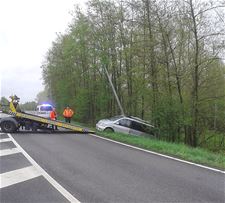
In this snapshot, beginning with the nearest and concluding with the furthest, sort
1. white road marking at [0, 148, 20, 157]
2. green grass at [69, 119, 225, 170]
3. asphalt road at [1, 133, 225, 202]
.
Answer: asphalt road at [1, 133, 225, 202] → green grass at [69, 119, 225, 170] → white road marking at [0, 148, 20, 157]

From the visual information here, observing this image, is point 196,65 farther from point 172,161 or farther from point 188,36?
point 172,161

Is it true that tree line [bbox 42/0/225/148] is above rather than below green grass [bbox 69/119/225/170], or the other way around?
above

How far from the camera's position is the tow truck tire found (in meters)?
21.2

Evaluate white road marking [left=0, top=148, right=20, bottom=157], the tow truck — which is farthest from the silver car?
white road marking [left=0, top=148, right=20, bottom=157]

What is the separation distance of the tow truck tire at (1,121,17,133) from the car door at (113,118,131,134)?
312 inches

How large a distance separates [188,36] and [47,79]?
167 ft

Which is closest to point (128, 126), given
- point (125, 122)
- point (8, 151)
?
point (125, 122)

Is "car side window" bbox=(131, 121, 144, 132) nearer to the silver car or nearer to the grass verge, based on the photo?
the silver car

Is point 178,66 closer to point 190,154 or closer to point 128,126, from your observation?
point 128,126

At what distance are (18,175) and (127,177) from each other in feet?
8.11

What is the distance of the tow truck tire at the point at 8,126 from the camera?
835 inches

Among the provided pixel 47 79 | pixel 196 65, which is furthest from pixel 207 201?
pixel 47 79

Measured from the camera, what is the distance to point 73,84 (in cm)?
5731

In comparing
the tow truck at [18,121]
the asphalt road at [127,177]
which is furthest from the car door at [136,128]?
the asphalt road at [127,177]
